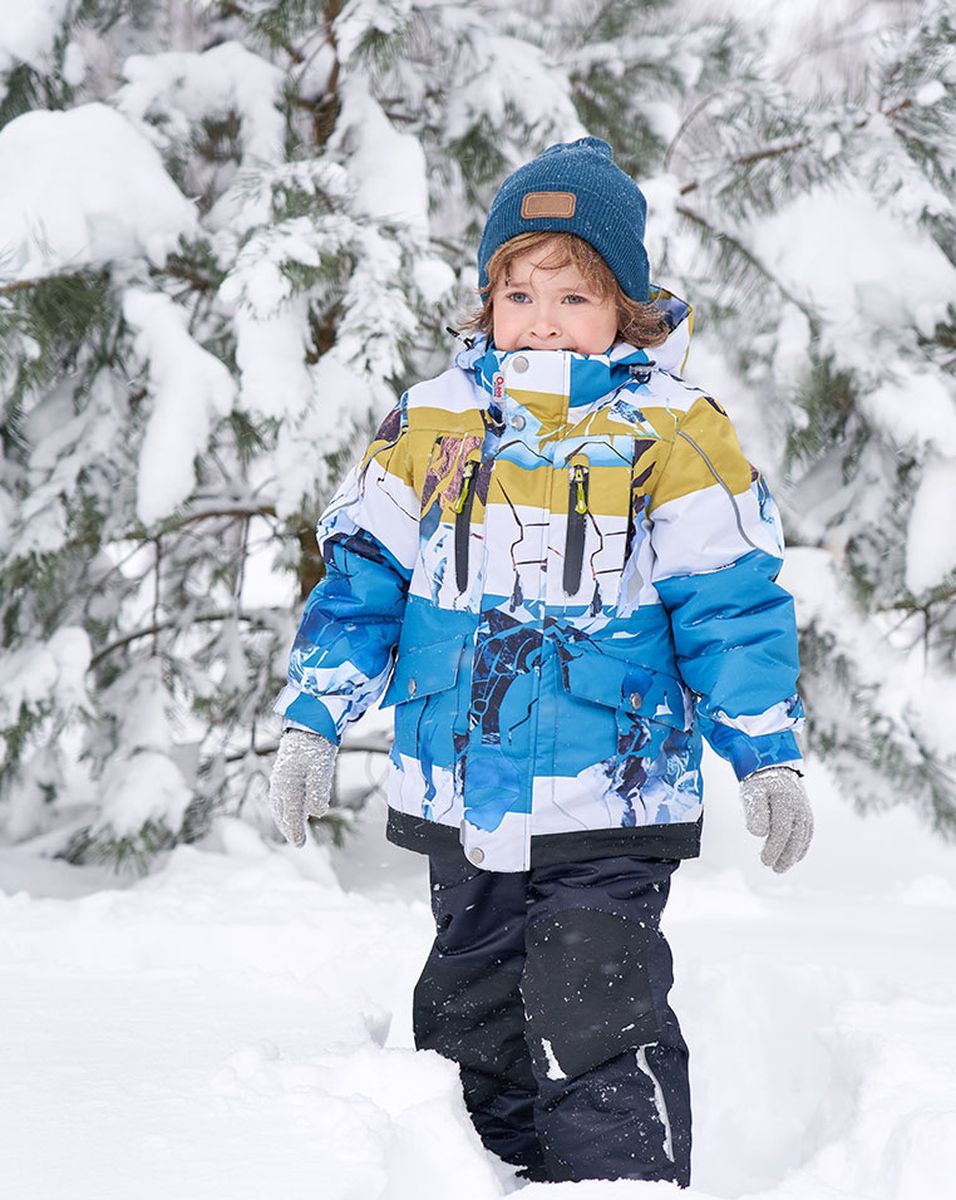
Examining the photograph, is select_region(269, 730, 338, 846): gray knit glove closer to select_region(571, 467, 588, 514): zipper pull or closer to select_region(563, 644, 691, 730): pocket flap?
select_region(563, 644, 691, 730): pocket flap

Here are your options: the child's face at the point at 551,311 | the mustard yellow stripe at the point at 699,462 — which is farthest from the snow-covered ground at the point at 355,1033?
the child's face at the point at 551,311

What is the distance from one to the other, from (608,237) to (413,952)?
1.62m

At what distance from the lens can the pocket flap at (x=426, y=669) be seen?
199 cm

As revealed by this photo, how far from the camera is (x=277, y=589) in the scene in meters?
8.63

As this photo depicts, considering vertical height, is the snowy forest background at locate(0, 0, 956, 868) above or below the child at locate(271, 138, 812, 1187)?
above

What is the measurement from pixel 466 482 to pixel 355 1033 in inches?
39.0

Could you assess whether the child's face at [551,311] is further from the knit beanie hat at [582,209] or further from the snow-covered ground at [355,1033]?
the snow-covered ground at [355,1033]

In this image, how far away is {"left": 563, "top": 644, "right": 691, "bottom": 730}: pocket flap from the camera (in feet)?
6.25

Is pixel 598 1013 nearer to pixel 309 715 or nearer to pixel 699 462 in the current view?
pixel 309 715

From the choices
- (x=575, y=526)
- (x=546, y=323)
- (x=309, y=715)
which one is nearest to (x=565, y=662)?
(x=575, y=526)

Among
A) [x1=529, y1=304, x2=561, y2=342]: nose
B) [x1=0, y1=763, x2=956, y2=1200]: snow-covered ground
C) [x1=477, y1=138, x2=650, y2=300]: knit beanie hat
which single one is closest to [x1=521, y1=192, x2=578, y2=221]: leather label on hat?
[x1=477, y1=138, x2=650, y2=300]: knit beanie hat

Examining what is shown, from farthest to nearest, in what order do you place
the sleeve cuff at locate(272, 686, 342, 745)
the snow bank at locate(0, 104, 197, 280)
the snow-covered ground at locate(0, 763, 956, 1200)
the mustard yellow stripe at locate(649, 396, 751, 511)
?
the snow bank at locate(0, 104, 197, 280) < the sleeve cuff at locate(272, 686, 342, 745) < the mustard yellow stripe at locate(649, 396, 751, 511) < the snow-covered ground at locate(0, 763, 956, 1200)

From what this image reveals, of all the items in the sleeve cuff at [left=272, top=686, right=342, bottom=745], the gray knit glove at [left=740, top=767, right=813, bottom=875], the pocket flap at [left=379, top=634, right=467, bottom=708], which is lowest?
the gray knit glove at [left=740, top=767, right=813, bottom=875]

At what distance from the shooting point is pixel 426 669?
203 centimetres
